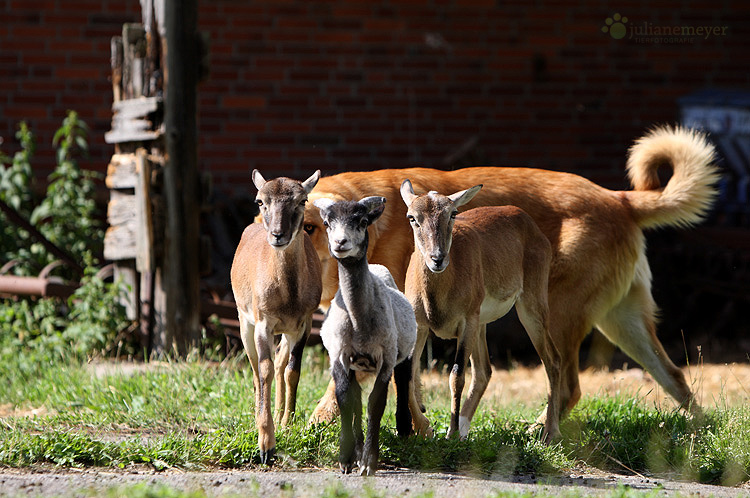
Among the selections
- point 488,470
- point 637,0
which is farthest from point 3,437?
point 637,0

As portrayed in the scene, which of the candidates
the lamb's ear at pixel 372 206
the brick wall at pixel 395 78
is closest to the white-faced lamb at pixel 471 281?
the lamb's ear at pixel 372 206

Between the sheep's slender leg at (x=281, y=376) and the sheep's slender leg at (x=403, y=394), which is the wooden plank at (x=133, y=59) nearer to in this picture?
the sheep's slender leg at (x=281, y=376)

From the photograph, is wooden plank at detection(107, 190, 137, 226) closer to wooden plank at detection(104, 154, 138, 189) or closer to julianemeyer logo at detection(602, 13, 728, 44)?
wooden plank at detection(104, 154, 138, 189)

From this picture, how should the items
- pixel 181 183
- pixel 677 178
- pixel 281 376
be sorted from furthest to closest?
1. pixel 181 183
2. pixel 677 178
3. pixel 281 376

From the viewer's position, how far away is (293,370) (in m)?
4.18

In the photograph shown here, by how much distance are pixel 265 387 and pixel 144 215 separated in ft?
9.34

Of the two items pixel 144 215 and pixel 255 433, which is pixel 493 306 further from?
pixel 144 215

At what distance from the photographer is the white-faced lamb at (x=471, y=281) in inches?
153

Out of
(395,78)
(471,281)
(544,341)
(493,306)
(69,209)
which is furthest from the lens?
(395,78)

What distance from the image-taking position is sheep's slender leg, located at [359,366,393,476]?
3723 millimetres

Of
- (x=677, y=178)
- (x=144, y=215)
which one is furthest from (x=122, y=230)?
(x=677, y=178)

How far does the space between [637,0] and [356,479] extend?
7085 mm

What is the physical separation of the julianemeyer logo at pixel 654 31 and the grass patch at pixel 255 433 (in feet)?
15.8

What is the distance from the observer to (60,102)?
28.8 feet
